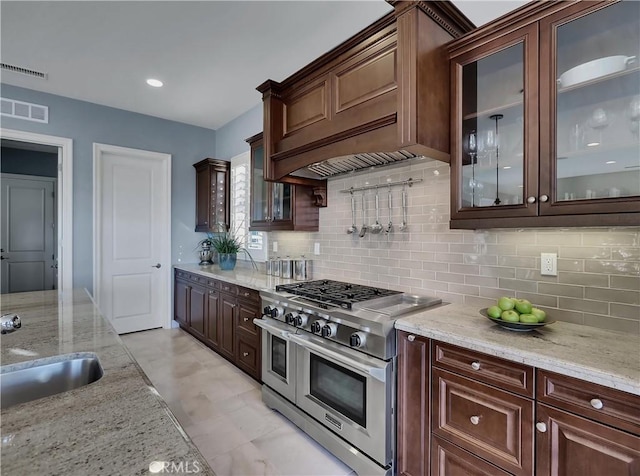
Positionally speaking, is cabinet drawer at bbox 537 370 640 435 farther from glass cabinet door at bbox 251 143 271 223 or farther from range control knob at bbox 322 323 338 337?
glass cabinet door at bbox 251 143 271 223

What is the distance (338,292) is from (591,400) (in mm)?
1476

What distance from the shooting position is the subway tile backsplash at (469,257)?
5.09ft

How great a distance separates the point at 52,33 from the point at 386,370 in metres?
3.59

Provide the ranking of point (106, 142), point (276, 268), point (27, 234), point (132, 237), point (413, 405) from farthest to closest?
point (27, 234) → point (132, 237) → point (106, 142) → point (276, 268) → point (413, 405)

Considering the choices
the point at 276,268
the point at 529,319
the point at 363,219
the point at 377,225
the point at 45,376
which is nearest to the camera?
the point at 45,376

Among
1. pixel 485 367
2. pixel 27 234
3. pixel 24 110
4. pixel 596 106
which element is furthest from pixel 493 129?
pixel 27 234

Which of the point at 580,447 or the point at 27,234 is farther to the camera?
the point at 27,234

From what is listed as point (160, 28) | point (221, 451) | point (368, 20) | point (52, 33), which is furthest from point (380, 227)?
point (52, 33)

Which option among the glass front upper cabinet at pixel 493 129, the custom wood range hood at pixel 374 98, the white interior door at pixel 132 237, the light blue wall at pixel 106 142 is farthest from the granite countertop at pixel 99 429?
the white interior door at pixel 132 237

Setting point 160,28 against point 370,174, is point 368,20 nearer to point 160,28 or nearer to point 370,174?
point 370,174

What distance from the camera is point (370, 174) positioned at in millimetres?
2691

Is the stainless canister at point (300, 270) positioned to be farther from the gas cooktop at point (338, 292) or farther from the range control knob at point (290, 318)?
the range control knob at point (290, 318)

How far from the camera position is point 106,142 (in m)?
4.16

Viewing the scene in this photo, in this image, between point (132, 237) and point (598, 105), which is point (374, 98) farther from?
point (132, 237)
